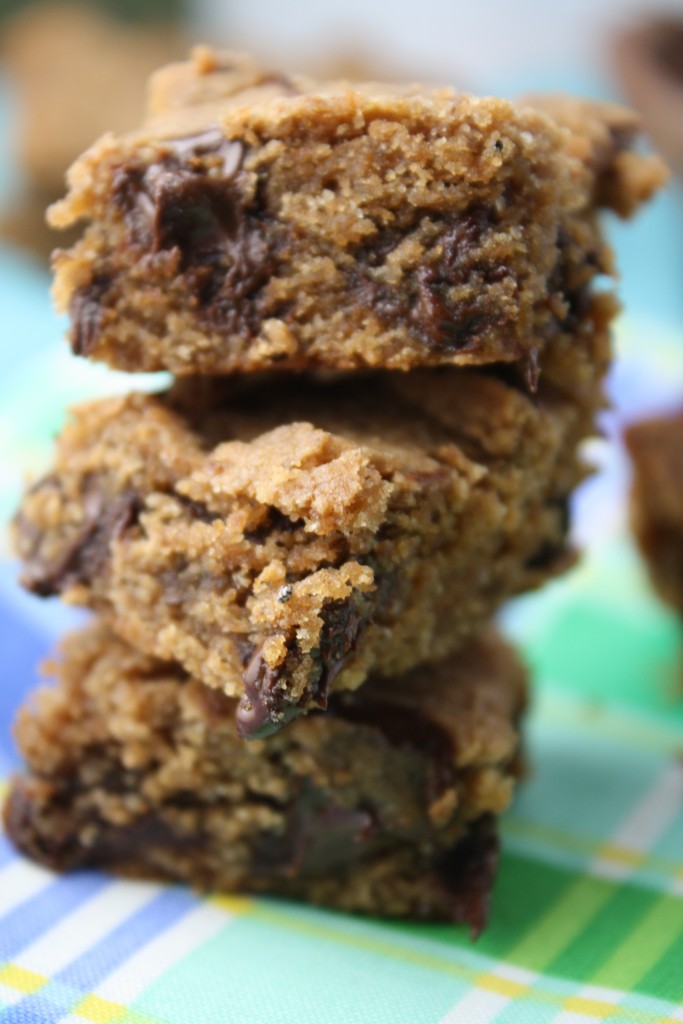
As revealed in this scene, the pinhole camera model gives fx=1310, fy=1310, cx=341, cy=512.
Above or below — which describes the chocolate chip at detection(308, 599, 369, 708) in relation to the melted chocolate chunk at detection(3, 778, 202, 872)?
above

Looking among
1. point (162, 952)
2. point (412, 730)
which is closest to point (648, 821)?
point (412, 730)

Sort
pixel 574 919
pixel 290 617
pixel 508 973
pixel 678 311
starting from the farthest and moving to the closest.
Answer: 1. pixel 678 311
2. pixel 574 919
3. pixel 508 973
4. pixel 290 617

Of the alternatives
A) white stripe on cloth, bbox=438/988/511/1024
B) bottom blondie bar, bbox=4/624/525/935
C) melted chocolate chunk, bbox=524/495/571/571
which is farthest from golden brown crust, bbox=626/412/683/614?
white stripe on cloth, bbox=438/988/511/1024

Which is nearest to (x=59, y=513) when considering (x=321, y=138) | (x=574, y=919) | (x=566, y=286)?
(x=321, y=138)

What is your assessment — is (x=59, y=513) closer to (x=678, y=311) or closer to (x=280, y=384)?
(x=280, y=384)

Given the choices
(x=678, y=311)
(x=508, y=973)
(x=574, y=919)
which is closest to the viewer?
(x=508, y=973)

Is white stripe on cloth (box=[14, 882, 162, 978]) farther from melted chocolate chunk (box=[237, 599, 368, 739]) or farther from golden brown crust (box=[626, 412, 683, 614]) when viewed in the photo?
golden brown crust (box=[626, 412, 683, 614])

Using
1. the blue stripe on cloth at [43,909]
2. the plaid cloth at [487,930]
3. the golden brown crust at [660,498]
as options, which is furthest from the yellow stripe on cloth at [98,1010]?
the golden brown crust at [660,498]
